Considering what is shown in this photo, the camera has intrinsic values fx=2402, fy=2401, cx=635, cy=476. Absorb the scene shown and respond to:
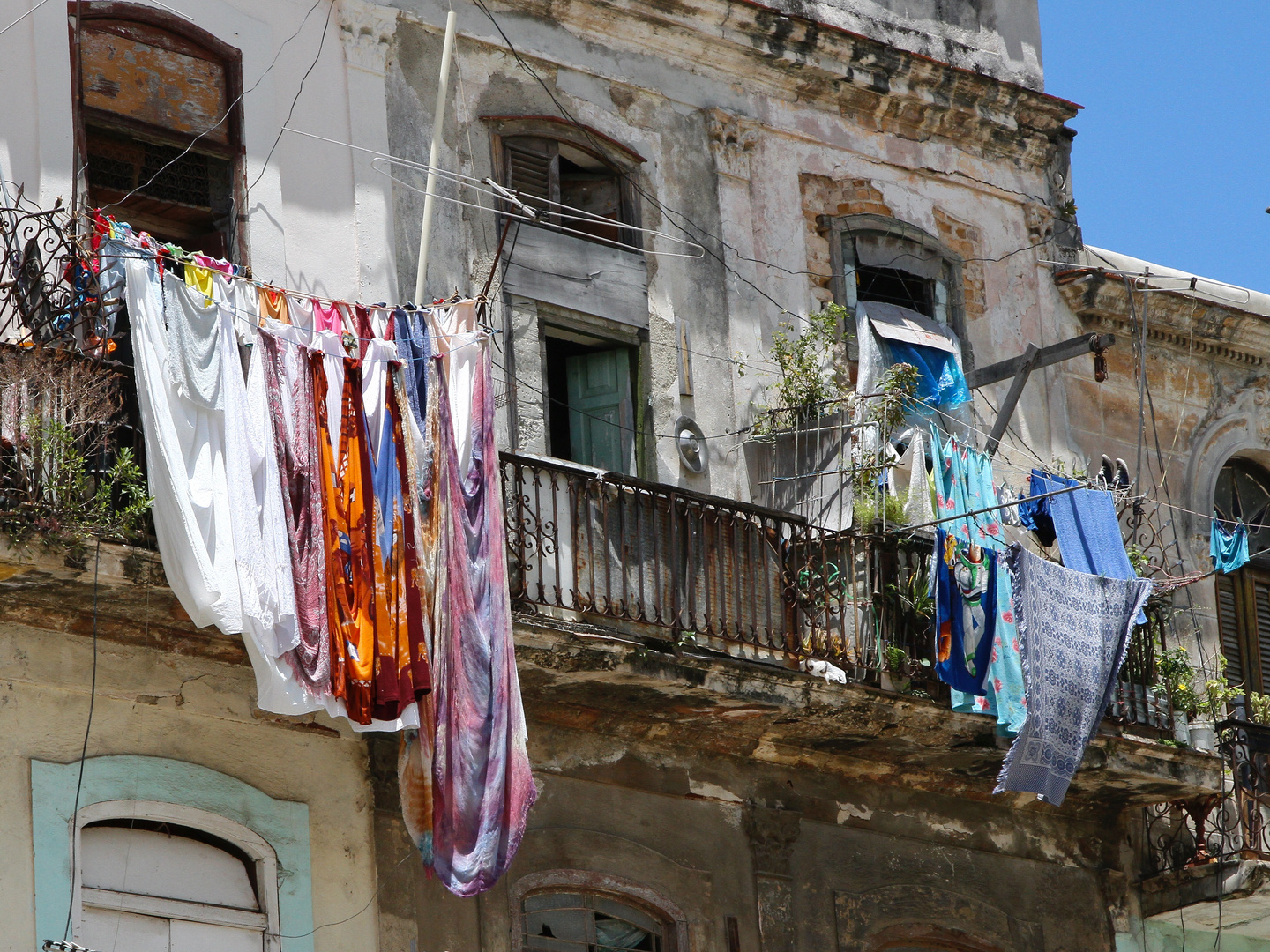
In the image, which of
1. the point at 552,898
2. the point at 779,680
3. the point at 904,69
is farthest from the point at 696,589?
the point at 904,69

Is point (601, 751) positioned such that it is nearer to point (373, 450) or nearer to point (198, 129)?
point (373, 450)

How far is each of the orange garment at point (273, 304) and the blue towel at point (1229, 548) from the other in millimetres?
7001

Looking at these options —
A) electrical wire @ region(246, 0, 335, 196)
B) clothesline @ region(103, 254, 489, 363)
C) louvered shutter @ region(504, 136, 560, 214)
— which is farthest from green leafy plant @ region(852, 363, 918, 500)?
electrical wire @ region(246, 0, 335, 196)

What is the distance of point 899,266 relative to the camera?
15359 mm

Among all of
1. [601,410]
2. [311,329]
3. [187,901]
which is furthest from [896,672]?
[187,901]

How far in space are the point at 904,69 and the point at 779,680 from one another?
4838 millimetres

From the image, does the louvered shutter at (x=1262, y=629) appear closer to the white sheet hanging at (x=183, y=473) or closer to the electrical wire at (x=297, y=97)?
the electrical wire at (x=297, y=97)

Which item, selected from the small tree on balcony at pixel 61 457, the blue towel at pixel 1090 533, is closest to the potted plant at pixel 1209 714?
the blue towel at pixel 1090 533

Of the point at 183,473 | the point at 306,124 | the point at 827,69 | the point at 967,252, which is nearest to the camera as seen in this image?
the point at 183,473

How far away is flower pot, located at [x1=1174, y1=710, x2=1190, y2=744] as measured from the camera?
566 inches

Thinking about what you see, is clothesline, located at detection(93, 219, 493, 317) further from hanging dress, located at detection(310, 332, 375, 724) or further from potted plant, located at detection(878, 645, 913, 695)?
potted plant, located at detection(878, 645, 913, 695)

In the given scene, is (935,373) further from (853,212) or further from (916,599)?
(916,599)

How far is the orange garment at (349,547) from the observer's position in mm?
10734

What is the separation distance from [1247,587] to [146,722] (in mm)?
8270
